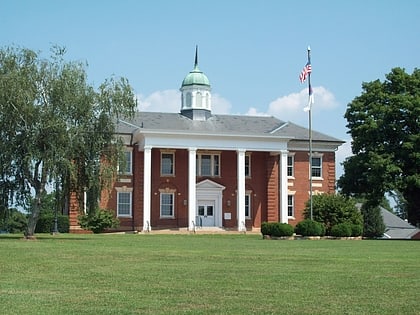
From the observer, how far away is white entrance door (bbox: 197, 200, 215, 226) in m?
57.9

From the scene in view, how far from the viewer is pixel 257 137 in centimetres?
5562

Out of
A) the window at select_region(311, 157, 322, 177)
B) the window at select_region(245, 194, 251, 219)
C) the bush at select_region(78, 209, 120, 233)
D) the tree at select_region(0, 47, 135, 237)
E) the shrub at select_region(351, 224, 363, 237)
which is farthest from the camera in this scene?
the window at select_region(311, 157, 322, 177)

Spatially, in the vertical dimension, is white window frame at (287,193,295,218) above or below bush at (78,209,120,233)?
above

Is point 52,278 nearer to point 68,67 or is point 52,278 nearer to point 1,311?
point 1,311

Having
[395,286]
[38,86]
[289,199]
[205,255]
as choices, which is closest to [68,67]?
[38,86]

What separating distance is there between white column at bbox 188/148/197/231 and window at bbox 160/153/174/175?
370 centimetres

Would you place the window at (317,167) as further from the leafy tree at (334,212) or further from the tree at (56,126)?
the tree at (56,126)

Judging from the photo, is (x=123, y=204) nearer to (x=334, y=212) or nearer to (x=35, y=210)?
(x=334, y=212)

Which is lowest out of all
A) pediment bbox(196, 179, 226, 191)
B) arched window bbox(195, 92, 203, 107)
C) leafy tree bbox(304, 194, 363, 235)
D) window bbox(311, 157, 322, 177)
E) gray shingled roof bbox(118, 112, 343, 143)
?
leafy tree bbox(304, 194, 363, 235)

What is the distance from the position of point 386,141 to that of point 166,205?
1874 centimetres

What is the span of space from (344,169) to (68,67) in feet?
75.9

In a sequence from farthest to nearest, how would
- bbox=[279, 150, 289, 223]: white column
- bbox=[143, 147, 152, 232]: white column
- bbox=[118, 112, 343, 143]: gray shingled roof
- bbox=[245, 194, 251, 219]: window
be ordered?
bbox=[245, 194, 251, 219]: window
bbox=[118, 112, 343, 143]: gray shingled roof
bbox=[279, 150, 289, 223]: white column
bbox=[143, 147, 152, 232]: white column

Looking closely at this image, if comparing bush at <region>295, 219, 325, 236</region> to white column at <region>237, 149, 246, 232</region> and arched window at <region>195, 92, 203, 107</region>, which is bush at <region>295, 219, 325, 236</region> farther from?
→ arched window at <region>195, 92, 203, 107</region>

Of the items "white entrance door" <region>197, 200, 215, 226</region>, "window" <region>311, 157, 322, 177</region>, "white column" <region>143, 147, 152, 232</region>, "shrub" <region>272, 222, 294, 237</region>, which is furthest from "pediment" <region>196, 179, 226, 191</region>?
"shrub" <region>272, 222, 294, 237</region>
